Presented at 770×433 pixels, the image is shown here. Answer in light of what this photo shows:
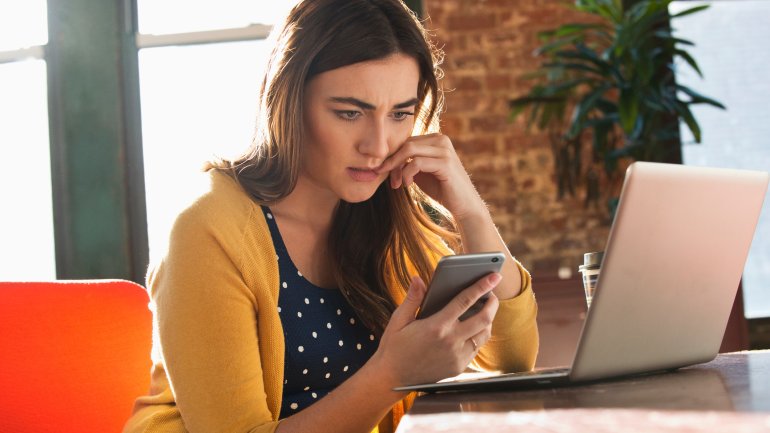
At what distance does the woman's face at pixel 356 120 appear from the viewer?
156cm

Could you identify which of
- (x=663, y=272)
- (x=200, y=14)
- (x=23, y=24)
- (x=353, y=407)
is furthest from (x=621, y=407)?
(x=23, y=24)

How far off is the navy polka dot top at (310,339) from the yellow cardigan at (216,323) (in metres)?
0.09

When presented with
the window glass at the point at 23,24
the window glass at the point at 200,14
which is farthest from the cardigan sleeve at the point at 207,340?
the window glass at the point at 23,24

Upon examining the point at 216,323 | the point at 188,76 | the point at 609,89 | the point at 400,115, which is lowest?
the point at 216,323

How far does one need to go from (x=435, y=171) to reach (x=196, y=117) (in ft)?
8.19

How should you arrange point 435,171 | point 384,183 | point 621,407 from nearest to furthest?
point 621,407, point 435,171, point 384,183

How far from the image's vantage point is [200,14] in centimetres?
401

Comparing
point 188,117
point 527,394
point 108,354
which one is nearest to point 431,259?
point 108,354

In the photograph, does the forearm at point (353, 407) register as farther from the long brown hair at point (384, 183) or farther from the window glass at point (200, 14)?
the window glass at point (200, 14)

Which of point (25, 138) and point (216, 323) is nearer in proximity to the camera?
point (216, 323)

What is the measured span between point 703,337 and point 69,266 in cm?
326

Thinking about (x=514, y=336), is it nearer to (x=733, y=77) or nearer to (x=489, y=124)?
(x=489, y=124)

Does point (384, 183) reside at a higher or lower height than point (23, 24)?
lower

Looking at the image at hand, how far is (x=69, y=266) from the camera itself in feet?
12.7
